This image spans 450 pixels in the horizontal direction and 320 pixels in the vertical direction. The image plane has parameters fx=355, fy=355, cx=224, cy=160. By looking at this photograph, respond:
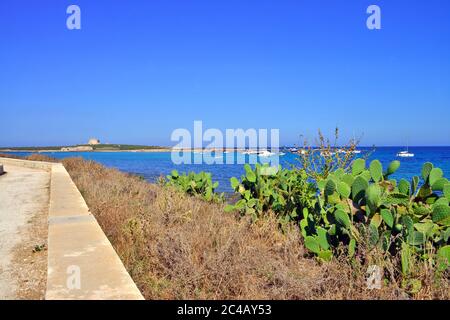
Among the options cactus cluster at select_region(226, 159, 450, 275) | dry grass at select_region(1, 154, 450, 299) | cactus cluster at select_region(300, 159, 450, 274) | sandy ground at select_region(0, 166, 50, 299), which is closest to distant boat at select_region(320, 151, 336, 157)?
cactus cluster at select_region(226, 159, 450, 275)

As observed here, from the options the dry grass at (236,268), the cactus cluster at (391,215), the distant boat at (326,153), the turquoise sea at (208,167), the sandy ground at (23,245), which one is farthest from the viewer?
the turquoise sea at (208,167)

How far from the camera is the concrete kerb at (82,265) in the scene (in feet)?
8.38

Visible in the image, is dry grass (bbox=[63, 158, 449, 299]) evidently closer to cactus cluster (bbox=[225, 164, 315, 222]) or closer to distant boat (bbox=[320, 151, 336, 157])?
cactus cluster (bbox=[225, 164, 315, 222])

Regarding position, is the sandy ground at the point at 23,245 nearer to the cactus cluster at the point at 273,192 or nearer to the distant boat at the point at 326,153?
the cactus cluster at the point at 273,192

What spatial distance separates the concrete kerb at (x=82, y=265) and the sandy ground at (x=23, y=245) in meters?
0.27

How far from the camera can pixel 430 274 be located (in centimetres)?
310

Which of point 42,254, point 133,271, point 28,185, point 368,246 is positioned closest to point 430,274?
point 368,246

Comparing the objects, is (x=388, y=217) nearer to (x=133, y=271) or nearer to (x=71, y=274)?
(x=133, y=271)

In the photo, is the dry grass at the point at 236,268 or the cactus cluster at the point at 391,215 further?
the cactus cluster at the point at 391,215

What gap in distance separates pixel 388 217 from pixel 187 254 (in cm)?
209

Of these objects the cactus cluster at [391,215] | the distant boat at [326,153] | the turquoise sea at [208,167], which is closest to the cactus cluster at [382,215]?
the cactus cluster at [391,215]

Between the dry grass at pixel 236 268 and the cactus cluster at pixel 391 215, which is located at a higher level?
the cactus cluster at pixel 391 215

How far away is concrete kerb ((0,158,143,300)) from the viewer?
8.38 ft

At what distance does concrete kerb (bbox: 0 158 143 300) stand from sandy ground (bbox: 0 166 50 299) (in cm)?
27
